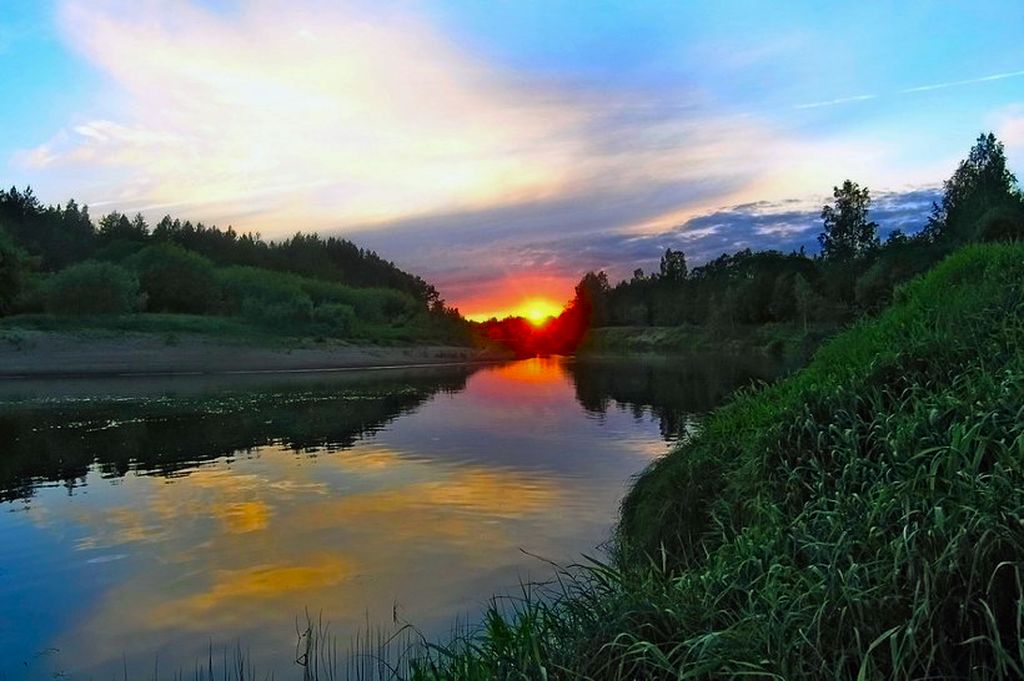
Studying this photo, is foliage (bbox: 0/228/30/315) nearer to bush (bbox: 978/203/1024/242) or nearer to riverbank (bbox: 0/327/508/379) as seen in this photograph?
riverbank (bbox: 0/327/508/379)

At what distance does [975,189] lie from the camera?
77.6m

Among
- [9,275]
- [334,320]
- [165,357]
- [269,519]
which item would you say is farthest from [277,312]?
[269,519]

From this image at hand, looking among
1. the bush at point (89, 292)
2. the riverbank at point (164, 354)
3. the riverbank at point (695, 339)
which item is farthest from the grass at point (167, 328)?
the riverbank at point (695, 339)

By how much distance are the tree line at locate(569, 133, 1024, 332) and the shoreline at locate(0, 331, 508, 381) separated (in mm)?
48100

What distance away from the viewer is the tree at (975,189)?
68.9 meters

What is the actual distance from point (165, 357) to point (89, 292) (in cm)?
2079

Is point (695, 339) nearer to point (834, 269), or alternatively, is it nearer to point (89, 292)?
point (834, 269)

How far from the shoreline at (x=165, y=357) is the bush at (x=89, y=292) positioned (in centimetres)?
1385

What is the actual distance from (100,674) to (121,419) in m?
25.3

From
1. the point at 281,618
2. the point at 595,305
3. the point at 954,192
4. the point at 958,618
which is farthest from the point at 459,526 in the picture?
the point at 595,305

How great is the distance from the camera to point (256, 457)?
21.8 metres

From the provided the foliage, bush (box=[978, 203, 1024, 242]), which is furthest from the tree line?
the foliage

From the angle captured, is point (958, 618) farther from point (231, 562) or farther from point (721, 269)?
point (721, 269)

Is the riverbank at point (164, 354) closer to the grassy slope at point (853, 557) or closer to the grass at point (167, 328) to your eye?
the grass at point (167, 328)
